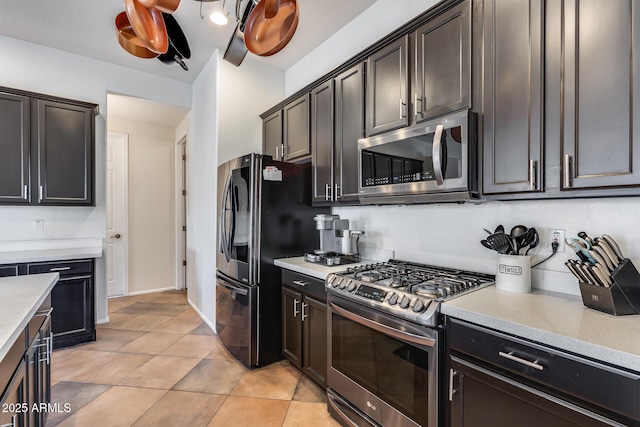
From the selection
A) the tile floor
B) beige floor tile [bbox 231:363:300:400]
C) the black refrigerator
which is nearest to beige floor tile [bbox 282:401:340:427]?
the tile floor

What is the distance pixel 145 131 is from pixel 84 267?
272 centimetres

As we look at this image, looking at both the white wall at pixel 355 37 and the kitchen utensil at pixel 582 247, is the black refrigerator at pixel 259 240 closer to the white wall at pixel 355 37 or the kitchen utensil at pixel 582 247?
the white wall at pixel 355 37

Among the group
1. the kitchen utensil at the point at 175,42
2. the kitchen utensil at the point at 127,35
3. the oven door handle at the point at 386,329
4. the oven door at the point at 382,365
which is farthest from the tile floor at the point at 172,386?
the kitchen utensil at the point at 175,42

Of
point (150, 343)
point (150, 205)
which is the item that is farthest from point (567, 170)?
point (150, 205)

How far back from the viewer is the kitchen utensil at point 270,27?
5.31 ft

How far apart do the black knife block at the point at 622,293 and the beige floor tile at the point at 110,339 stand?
3.65m

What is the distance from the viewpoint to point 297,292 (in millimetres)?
2391

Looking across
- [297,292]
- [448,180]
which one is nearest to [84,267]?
[297,292]

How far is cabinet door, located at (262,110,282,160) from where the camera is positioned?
128 inches

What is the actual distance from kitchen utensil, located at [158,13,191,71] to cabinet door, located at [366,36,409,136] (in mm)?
1356

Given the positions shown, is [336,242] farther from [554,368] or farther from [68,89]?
[68,89]

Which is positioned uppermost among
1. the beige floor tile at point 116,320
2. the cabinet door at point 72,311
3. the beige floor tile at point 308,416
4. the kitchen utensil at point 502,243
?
the kitchen utensil at point 502,243

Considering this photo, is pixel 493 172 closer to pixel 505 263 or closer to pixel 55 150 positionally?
pixel 505 263

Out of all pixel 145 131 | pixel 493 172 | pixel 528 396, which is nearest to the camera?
pixel 528 396
